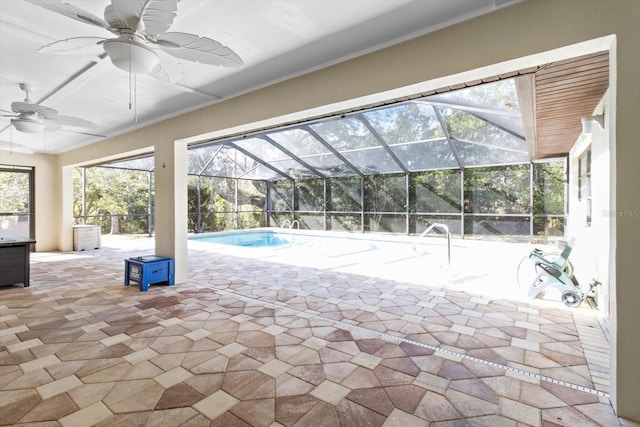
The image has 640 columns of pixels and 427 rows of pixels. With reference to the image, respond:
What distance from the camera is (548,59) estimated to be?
8.00 ft

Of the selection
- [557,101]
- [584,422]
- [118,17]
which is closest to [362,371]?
[584,422]

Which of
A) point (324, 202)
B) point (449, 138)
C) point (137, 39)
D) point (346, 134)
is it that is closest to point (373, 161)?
point (346, 134)

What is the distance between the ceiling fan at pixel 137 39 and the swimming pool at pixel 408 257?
4442 millimetres

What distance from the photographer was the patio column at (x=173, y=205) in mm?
5457

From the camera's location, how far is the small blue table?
16.1ft

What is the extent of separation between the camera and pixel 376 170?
1179cm

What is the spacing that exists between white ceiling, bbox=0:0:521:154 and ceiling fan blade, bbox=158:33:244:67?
0.37m

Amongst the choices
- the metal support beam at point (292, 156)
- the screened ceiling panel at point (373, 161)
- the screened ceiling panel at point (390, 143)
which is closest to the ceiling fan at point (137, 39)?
the screened ceiling panel at point (390, 143)

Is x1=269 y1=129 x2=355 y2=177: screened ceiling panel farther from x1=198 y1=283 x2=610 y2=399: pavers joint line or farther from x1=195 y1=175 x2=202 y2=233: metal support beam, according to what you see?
x1=198 y1=283 x2=610 y2=399: pavers joint line

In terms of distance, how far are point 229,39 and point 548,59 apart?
262cm

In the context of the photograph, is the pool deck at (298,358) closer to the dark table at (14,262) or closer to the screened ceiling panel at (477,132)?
the dark table at (14,262)

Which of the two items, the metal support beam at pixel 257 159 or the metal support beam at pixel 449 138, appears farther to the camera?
the metal support beam at pixel 257 159

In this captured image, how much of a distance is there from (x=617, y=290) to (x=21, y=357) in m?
4.47

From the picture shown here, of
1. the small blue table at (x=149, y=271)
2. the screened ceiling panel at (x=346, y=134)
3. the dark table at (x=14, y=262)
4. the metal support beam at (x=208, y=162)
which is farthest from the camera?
the metal support beam at (x=208, y=162)
